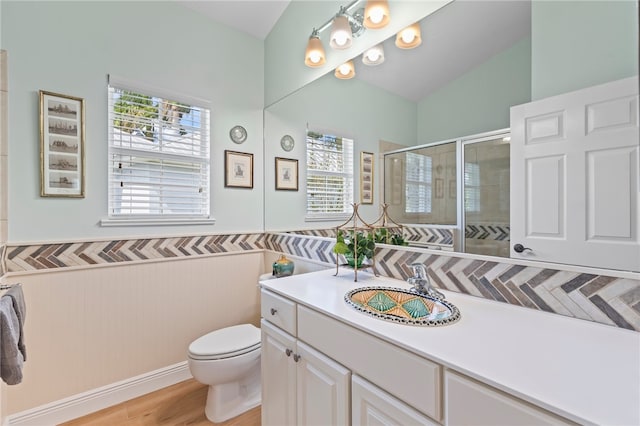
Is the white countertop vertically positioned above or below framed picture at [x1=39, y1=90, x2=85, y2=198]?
below

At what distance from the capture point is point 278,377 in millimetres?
1331

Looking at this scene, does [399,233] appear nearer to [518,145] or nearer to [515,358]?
[518,145]

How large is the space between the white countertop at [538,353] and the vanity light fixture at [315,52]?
1.58 meters

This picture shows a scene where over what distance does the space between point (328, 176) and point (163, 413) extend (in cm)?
183

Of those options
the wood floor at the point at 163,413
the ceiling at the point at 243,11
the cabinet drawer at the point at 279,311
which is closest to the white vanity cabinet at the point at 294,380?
the cabinet drawer at the point at 279,311

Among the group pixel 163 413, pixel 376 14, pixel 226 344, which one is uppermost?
pixel 376 14

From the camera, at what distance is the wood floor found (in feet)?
5.57

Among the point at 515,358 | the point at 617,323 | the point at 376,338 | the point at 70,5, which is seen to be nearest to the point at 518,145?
the point at 617,323

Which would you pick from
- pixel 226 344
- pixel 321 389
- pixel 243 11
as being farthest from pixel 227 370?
pixel 243 11

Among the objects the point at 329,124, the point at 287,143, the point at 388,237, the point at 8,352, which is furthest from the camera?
the point at 287,143

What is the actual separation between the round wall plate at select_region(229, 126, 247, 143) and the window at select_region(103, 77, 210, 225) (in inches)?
7.9

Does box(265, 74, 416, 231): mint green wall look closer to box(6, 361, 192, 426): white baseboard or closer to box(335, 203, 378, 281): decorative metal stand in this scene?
box(335, 203, 378, 281): decorative metal stand

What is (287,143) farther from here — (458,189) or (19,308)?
(19,308)

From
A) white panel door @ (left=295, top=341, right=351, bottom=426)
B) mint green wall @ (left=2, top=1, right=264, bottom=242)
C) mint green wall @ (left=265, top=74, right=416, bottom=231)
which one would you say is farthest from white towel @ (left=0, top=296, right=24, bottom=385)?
mint green wall @ (left=265, top=74, right=416, bottom=231)
